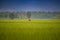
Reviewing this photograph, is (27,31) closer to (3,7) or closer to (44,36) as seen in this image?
(44,36)

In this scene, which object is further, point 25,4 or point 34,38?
point 25,4

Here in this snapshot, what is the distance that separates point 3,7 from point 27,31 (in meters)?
0.38

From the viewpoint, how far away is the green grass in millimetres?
1063

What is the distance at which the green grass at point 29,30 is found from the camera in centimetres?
106

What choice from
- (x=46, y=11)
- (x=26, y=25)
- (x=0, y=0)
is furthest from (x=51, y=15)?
(x=0, y=0)

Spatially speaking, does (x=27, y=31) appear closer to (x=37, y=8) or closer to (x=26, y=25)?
(x=26, y=25)

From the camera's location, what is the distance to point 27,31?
42.5 inches

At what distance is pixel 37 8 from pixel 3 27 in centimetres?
42

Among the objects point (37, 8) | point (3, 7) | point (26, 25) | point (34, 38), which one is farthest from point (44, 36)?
point (3, 7)

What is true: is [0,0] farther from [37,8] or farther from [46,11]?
[46,11]

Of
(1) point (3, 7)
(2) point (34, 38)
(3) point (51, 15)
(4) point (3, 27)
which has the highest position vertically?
(1) point (3, 7)

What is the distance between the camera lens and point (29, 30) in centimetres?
108

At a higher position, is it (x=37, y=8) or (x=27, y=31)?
(x=37, y=8)

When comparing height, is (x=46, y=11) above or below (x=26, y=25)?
above
